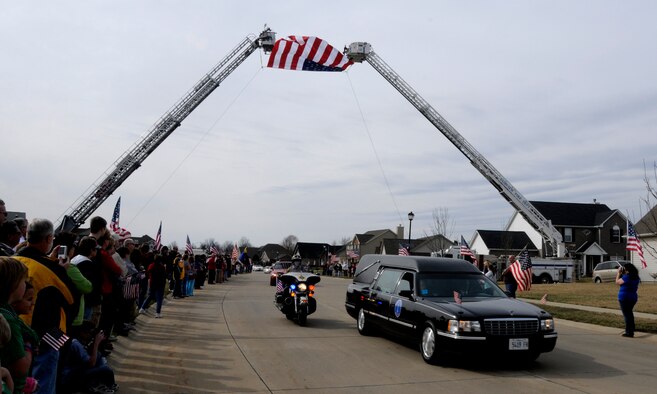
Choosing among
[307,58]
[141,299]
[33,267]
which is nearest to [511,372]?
[33,267]

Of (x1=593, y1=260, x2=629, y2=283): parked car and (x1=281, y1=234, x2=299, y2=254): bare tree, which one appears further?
(x1=281, y1=234, x2=299, y2=254): bare tree

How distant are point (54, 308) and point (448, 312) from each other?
5.70 meters

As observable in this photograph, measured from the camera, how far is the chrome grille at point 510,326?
330 inches

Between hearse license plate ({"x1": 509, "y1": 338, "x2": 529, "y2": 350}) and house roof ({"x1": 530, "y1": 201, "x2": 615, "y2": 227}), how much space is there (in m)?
55.6

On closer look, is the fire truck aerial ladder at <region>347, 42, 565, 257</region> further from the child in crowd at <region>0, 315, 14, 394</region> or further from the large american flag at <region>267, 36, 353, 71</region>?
the child in crowd at <region>0, 315, 14, 394</region>

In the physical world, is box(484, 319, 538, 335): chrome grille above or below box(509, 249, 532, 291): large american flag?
below

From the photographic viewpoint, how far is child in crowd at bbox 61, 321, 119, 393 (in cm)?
645

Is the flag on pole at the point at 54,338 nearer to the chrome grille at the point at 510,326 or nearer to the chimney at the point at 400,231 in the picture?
the chrome grille at the point at 510,326

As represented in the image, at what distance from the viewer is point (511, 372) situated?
8.45m

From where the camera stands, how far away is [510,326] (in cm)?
847

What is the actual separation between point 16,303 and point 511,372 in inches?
275

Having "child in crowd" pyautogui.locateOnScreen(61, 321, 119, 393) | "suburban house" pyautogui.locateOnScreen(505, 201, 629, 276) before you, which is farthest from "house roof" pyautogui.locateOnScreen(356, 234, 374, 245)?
"child in crowd" pyautogui.locateOnScreen(61, 321, 119, 393)

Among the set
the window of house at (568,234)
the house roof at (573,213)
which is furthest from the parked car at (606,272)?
the window of house at (568,234)

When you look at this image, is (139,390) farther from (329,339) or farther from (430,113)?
(430,113)
